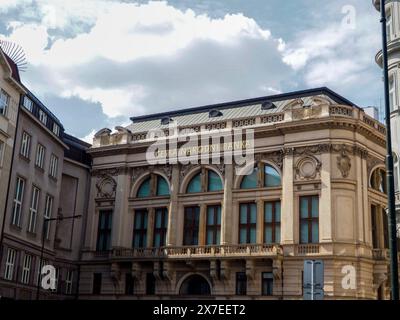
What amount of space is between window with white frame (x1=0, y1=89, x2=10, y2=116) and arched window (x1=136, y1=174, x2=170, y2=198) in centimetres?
1731

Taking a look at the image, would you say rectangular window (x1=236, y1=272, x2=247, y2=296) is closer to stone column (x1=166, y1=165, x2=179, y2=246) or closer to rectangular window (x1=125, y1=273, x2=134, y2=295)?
stone column (x1=166, y1=165, x2=179, y2=246)

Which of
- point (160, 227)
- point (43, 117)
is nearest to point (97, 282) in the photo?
point (160, 227)

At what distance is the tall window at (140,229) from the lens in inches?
2189

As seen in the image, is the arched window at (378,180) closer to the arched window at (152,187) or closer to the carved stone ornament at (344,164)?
the carved stone ornament at (344,164)

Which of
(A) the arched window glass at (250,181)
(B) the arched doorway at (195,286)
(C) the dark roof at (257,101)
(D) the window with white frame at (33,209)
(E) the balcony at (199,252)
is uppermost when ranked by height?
(C) the dark roof at (257,101)

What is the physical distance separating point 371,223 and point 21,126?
29.0m

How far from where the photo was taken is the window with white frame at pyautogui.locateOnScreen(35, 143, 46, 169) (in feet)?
161

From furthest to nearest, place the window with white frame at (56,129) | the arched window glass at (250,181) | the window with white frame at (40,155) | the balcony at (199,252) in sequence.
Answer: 1. the window with white frame at (56,129)
2. the arched window glass at (250,181)
3. the window with white frame at (40,155)
4. the balcony at (199,252)

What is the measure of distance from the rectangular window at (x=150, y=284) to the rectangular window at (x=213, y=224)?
20.0 ft

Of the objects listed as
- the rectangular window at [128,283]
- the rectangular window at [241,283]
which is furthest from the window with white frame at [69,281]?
the rectangular window at [241,283]

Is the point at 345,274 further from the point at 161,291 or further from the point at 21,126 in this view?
the point at 21,126
